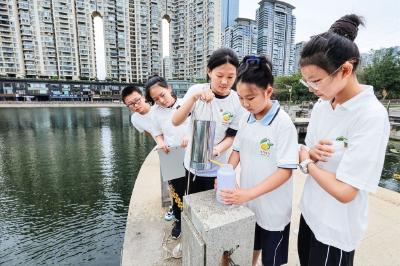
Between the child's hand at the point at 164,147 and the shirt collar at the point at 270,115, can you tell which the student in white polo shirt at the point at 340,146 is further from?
the child's hand at the point at 164,147

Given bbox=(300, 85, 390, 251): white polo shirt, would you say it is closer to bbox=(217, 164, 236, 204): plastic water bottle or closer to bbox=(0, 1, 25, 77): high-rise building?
bbox=(217, 164, 236, 204): plastic water bottle

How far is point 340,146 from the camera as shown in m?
1.18

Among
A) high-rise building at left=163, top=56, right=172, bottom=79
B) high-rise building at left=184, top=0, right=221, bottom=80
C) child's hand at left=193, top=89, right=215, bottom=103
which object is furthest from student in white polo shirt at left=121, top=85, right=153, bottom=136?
high-rise building at left=163, top=56, right=172, bottom=79

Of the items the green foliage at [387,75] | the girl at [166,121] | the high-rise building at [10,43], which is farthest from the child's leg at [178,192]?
the high-rise building at [10,43]

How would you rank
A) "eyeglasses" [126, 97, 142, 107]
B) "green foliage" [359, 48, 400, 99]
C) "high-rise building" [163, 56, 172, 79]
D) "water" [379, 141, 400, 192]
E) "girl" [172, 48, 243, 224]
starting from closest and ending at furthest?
"girl" [172, 48, 243, 224], "eyeglasses" [126, 97, 142, 107], "water" [379, 141, 400, 192], "green foliage" [359, 48, 400, 99], "high-rise building" [163, 56, 172, 79]

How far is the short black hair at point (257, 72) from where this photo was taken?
1416 mm

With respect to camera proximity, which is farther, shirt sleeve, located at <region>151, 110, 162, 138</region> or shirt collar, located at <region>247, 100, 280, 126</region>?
shirt sleeve, located at <region>151, 110, 162, 138</region>

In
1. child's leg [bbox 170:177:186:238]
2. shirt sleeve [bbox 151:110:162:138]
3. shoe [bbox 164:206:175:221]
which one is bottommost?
shoe [bbox 164:206:175:221]

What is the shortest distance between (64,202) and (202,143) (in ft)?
23.5

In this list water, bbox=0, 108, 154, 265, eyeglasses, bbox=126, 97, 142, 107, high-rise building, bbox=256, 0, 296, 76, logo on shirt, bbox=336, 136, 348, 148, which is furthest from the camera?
high-rise building, bbox=256, 0, 296, 76

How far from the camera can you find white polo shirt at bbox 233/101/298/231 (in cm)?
143

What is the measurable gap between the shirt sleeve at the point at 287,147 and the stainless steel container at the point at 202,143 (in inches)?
19.3

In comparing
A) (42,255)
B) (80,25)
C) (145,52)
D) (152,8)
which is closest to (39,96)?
(80,25)

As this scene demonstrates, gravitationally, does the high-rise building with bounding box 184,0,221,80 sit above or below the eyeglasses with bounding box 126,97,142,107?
above
